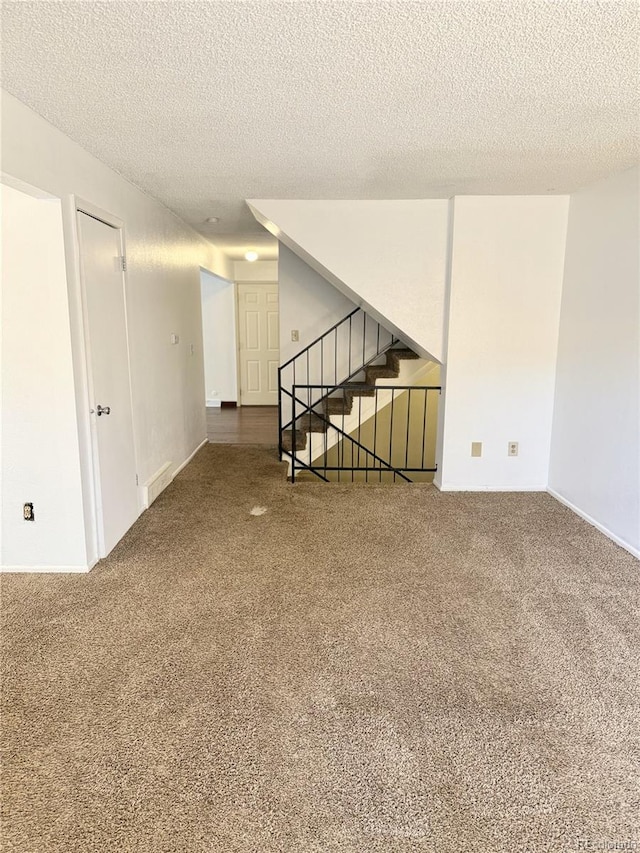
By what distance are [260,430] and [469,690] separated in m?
5.03

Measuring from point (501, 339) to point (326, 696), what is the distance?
3118 millimetres

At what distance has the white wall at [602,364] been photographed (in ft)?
10.5

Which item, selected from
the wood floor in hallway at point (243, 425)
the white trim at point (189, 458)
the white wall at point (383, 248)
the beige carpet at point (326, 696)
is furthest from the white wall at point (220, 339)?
the beige carpet at point (326, 696)

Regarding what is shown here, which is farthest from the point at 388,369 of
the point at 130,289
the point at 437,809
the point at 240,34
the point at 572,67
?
the point at 437,809

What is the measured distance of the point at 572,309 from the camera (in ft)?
12.8

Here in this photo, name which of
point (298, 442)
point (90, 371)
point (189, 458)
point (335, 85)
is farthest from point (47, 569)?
point (335, 85)

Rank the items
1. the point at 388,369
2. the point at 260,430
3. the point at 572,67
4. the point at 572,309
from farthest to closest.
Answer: the point at 260,430 → the point at 388,369 → the point at 572,309 → the point at 572,67

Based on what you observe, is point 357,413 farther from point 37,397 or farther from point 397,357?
point 37,397

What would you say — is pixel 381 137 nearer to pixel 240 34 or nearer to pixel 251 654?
pixel 240 34

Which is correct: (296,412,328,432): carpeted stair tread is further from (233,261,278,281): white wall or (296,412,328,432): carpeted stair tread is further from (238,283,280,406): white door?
(233,261,278,281): white wall

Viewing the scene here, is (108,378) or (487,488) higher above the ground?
(108,378)

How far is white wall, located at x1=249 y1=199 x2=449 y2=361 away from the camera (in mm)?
3994

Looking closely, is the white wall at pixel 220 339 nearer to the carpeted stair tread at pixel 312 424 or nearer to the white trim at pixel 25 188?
the carpeted stair tread at pixel 312 424

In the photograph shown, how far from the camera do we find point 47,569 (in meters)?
2.94
